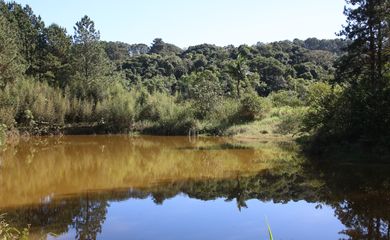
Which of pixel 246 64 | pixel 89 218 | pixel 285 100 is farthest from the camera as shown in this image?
pixel 246 64

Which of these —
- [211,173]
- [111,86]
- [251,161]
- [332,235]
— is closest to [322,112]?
[251,161]

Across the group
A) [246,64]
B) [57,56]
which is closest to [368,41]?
[57,56]

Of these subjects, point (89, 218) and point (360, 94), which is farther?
point (360, 94)

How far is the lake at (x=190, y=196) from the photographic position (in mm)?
7871

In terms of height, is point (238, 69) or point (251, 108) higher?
point (238, 69)

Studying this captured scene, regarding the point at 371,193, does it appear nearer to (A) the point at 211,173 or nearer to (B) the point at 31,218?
(A) the point at 211,173

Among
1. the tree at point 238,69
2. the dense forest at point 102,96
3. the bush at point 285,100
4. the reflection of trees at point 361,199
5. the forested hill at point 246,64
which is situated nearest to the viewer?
the reflection of trees at point 361,199

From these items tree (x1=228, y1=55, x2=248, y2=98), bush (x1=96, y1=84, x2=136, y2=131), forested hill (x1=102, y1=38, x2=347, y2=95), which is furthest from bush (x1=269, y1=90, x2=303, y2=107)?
bush (x1=96, y1=84, x2=136, y2=131)

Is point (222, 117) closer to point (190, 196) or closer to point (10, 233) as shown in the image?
point (190, 196)

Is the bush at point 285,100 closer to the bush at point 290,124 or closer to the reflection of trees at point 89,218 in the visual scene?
the bush at point 290,124

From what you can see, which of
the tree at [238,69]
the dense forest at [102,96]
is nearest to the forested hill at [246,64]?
the tree at [238,69]

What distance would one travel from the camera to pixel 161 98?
34344mm

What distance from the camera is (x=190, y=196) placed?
36.3 ft

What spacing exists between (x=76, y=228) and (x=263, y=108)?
80.3ft
